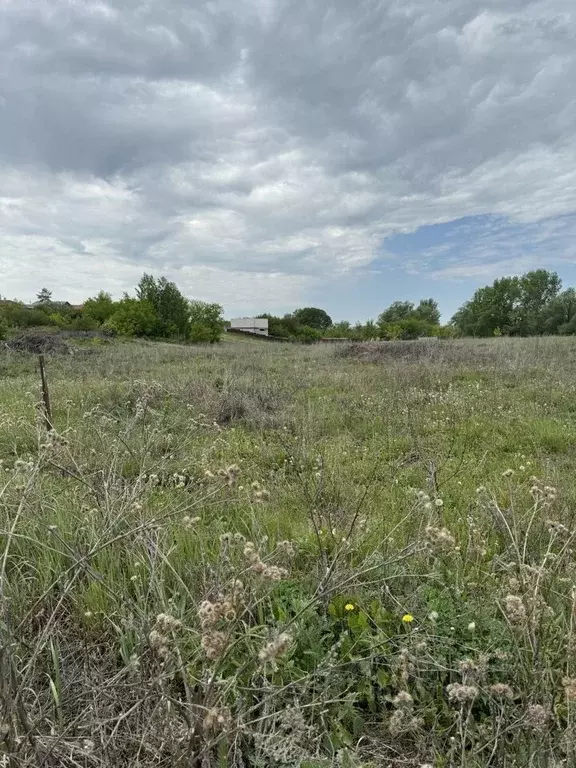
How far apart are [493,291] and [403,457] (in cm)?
7113

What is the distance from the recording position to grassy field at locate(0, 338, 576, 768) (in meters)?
1.32

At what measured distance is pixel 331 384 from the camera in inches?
376

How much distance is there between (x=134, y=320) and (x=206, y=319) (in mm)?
9688

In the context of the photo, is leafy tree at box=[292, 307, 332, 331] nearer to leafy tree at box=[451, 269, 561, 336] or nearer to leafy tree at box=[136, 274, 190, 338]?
leafy tree at box=[451, 269, 561, 336]

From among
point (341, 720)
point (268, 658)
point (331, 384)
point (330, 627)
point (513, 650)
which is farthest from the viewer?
point (331, 384)

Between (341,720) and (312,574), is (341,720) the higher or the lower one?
the lower one

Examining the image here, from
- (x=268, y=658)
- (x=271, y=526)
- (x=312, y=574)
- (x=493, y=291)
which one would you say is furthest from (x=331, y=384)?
(x=493, y=291)

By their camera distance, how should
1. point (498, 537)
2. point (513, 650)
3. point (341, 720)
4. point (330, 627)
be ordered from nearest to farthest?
1. point (341, 720)
2. point (513, 650)
3. point (330, 627)
4. point (498, 537)

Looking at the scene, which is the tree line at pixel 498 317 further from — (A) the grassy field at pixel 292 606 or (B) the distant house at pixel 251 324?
(A) the grassy field at pixel 292 606

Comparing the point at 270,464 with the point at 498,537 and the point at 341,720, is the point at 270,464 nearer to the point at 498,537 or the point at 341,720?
the point at 498,537

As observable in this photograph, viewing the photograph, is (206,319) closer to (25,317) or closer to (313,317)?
(25,317)

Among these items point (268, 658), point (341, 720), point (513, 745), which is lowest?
point (341, 720)

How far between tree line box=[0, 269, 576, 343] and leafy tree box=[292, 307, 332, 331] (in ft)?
0.67

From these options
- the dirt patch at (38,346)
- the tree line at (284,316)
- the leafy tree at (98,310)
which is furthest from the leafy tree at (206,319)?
the dirt patch at (38,346)
